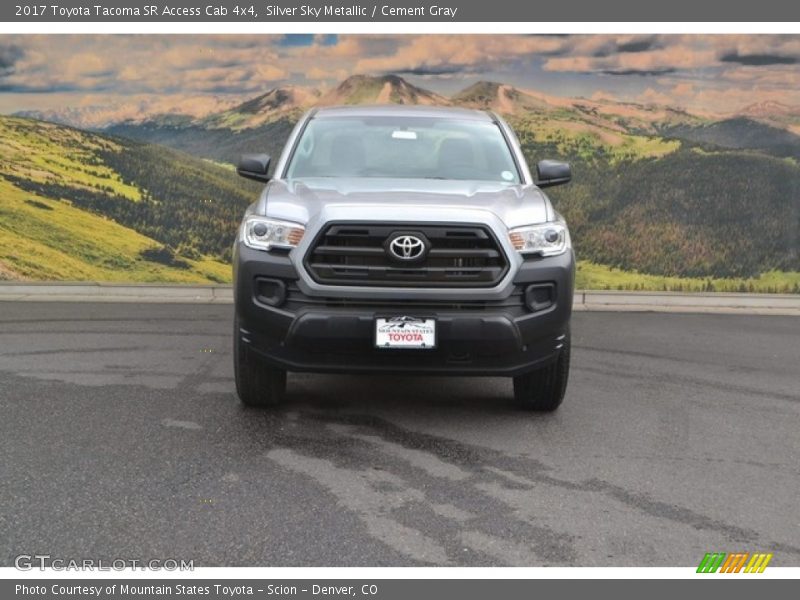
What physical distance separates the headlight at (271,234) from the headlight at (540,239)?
3.98 ft

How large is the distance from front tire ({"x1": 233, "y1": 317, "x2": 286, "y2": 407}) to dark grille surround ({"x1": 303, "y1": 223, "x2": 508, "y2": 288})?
2.42ft

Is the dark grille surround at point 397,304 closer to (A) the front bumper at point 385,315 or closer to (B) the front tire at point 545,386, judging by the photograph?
(A) the front bumper at point 385,315

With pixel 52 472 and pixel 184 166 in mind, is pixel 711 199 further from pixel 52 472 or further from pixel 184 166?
pixel 52 472

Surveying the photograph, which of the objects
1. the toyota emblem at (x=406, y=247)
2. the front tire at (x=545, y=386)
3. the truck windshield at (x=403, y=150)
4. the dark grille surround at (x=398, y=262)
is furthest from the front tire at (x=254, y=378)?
the front tire at (x=545, y=386)

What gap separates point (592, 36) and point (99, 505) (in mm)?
9653

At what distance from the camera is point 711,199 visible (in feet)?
40.1

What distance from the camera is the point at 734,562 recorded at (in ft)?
12.8

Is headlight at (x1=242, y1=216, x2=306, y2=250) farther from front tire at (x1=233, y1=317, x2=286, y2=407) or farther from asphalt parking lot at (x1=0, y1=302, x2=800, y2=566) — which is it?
asphalt parking lot at (x1=0, y1=302, x2=800, y2=566)

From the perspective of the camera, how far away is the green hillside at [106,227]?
12266mm

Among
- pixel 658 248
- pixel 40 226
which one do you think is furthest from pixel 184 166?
pixel 658 248

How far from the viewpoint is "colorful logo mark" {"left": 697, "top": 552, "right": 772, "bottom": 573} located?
12.6 feet

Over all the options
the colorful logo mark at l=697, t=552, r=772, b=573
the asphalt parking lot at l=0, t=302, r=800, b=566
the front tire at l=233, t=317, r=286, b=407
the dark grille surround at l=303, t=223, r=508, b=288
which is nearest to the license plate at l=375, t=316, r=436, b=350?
the dark grille surround at l=303, t=223, r=508, b=288

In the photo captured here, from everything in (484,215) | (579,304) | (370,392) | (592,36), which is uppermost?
(592,36)

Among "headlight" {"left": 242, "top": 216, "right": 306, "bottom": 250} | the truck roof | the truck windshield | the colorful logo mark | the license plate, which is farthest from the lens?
the truck roof
